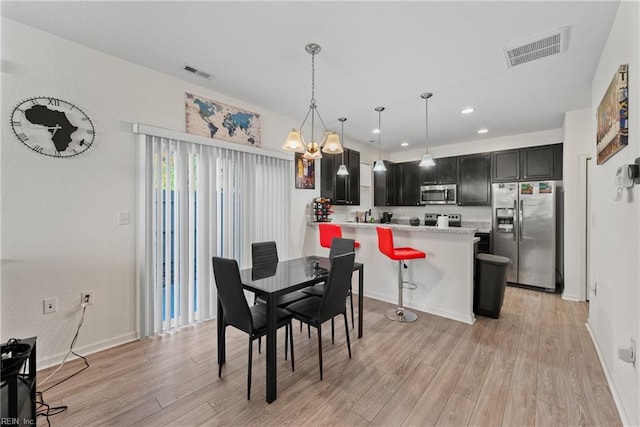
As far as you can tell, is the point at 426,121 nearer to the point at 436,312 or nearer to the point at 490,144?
the point at 490,144

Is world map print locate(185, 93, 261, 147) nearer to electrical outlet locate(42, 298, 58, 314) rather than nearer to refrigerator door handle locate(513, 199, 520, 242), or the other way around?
electrical outlet locate(42, 298, 58, 314)

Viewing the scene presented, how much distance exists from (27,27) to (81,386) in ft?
9.20

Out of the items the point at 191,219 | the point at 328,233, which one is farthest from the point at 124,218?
the point at 328,233

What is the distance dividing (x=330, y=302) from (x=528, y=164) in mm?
4677

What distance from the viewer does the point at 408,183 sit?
619 cm

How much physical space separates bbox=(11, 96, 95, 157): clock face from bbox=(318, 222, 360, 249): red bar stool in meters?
2.83

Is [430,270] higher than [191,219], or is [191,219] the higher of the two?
[191,219]

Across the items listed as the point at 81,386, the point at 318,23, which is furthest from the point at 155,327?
the point at 318,23

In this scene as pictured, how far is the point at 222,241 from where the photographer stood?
332cm

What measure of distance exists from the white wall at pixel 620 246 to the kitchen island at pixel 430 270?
3.42 feet

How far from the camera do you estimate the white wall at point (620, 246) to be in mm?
1543

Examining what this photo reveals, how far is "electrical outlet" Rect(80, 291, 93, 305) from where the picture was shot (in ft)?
7.79

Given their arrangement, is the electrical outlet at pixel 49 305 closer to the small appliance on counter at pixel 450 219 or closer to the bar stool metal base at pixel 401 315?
the bar stool metal base at pixel 401 315

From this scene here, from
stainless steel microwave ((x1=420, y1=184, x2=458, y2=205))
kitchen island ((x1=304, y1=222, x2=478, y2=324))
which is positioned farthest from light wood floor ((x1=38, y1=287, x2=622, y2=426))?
stainless steel microwave ((x1=420, y1=184, x2=458, y2=205))
